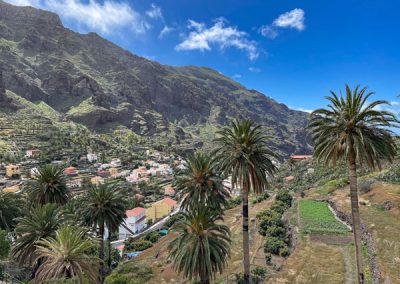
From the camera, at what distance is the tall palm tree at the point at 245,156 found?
26.0 meters

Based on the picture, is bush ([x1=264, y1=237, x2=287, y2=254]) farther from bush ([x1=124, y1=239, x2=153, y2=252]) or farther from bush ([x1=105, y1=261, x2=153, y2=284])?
bush ([x1=124, y1=239, x2=153, y2=252])

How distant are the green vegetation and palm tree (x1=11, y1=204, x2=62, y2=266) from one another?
30117 mm

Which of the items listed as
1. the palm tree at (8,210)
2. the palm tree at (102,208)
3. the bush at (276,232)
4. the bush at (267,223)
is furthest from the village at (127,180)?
the bush at (276,232)

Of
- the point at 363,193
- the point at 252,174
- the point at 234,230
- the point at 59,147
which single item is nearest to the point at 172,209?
the point at 234,230

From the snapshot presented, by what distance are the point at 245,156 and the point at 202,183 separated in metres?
5.29

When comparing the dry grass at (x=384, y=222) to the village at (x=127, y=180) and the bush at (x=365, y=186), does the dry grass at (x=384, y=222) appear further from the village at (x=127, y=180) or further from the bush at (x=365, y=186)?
the village at (x=127, y=180)

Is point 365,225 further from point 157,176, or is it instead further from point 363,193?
point 157,176

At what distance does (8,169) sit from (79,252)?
11812 centimetres

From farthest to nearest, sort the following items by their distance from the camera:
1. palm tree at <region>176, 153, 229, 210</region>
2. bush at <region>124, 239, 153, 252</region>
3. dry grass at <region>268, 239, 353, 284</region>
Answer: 1. bush at <region>124, 239, 153, 252</region>
2. dry grass at <region>268, 239, 353, 284</region>
3. palm tree at <region>176, 153, 229, 210</region>

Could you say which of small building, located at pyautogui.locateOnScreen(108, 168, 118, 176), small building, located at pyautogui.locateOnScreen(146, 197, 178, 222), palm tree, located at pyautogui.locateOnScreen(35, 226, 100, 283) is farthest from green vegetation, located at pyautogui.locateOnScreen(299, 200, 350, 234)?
small building, located at pyautogui.locateOnScreen(108, 168, 118, 176)

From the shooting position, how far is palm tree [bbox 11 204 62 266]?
98.8 feet

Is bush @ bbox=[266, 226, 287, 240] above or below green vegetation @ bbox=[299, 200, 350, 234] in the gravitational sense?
below

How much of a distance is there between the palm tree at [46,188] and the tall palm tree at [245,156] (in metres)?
24.8

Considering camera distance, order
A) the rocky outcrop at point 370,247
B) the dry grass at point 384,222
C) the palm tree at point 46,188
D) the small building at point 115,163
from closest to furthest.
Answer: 1. the rocky outcrop at point 370,247
2. the dry grass at point 384,222
3. the palm tree at point 46,188
4. the small building at point 115,163
